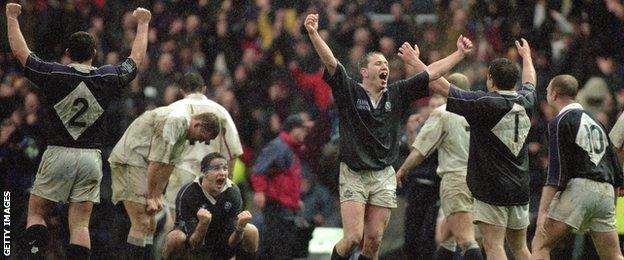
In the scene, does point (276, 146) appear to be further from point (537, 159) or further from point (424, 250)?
point (537, 159)

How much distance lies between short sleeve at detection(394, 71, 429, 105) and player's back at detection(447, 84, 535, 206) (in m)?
0.59

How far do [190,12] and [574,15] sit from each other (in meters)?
6.57

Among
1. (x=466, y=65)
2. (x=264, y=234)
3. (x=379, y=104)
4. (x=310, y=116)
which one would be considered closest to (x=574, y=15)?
(x=466, y=65)

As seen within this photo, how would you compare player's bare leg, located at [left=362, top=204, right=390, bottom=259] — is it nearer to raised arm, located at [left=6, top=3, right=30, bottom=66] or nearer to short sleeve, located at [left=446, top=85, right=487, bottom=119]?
short sleeve, located at [left=446, top=85, right=487, bottom=119]

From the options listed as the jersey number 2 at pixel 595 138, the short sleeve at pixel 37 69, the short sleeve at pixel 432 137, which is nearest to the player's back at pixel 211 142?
the short sleeve at pixel 432 137

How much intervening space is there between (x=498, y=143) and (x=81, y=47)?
391 cm

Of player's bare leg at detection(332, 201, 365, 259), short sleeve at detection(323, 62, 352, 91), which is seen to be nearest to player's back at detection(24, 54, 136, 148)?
short sleeve at detection(323, 62, 352, 91)

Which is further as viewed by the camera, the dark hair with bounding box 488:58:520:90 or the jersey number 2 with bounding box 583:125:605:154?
the dark hair with bounding box 488:58:520:90

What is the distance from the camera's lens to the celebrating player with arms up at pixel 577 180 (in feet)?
39.0

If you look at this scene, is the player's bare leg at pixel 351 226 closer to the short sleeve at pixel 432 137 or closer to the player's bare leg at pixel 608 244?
the short sleeve at pixel 432 137

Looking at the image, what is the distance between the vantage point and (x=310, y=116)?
18641mm

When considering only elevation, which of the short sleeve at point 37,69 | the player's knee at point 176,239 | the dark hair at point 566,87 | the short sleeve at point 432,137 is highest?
the dark hair at point 566,87

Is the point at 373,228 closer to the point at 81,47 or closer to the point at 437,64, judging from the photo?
the point at 437,64

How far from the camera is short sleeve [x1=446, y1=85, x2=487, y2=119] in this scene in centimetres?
1187
